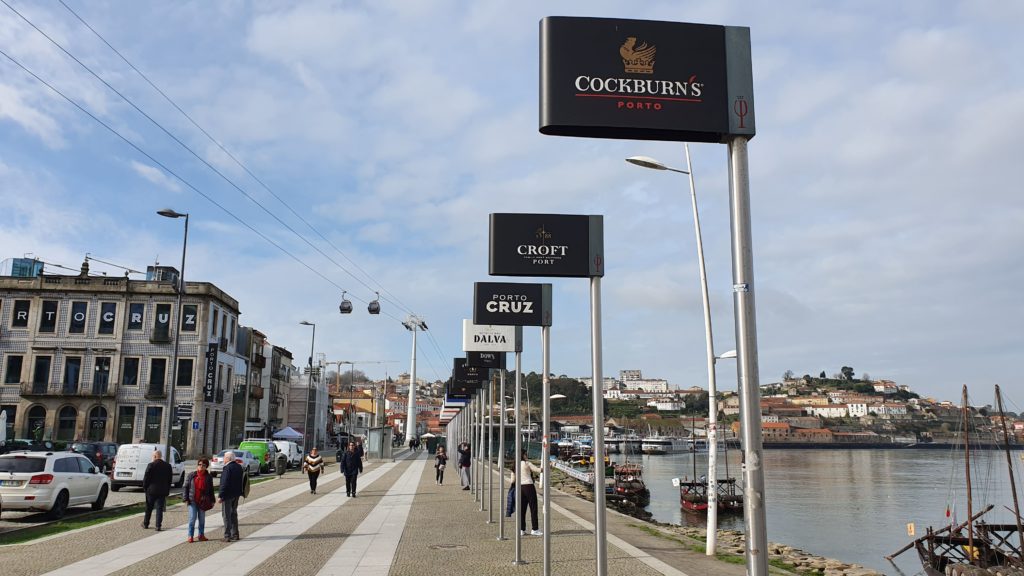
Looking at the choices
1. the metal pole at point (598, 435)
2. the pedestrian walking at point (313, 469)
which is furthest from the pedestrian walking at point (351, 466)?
the metal pole at point (598, 435)

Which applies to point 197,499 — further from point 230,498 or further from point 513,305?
point 513,305

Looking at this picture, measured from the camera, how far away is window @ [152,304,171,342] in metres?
52.2

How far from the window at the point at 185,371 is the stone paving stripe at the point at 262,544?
34.4 meters

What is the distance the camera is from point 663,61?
541cm

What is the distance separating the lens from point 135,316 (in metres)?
52.4

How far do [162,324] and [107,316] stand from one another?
139 inches

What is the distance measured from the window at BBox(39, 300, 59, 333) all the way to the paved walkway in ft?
126

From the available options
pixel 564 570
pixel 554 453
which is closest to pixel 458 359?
pixel 564 570

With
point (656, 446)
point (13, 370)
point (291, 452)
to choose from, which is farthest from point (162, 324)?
point (656, 446)

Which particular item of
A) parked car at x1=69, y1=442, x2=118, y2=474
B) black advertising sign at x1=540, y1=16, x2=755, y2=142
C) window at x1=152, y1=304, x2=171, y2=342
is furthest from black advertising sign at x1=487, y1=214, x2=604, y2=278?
window at x1=152, y1=304, x2=171, y2=342

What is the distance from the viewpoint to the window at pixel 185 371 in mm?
52000

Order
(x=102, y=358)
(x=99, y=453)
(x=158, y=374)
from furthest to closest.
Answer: (x=158, y=374) → (x=102, y=358) → (x=99, y=453)

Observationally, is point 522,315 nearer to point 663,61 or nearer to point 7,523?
point 663,61

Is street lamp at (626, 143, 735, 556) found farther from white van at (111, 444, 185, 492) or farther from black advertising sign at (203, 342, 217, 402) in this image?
black advertising sign at (203, 342, 217, 402)
